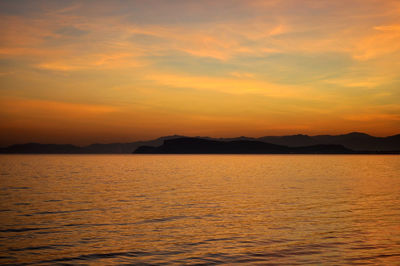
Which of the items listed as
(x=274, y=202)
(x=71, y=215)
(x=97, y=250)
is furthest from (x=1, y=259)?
(x=274, y=202)

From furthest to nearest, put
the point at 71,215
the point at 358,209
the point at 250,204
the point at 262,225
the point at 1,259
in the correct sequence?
the point at 250,204 < the point at 358,209 < the point at 71,215 < the point at 262,225 < the point at 1,259

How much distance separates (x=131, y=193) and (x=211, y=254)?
1196 inches

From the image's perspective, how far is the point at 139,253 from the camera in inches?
786

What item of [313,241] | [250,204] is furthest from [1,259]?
[250,204]

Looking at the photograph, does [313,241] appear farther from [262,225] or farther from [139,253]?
[139,253]

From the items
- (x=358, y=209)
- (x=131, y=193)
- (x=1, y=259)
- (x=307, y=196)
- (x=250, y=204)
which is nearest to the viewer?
(x=1, y=259)

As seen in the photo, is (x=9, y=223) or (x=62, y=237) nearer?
(x=62, y=237)

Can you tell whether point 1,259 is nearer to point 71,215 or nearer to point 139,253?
point 139,253

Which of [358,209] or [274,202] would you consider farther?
[274,202]

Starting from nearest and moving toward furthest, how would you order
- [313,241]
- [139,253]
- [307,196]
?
[139,253]
[313,241]
[307,196]

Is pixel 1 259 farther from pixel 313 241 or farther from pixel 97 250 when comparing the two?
pixel 313 241

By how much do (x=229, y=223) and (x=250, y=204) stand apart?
10.9 meters

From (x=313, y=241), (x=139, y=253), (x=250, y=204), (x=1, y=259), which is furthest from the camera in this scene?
(x=250, y=204)

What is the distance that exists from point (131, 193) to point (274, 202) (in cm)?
1896
